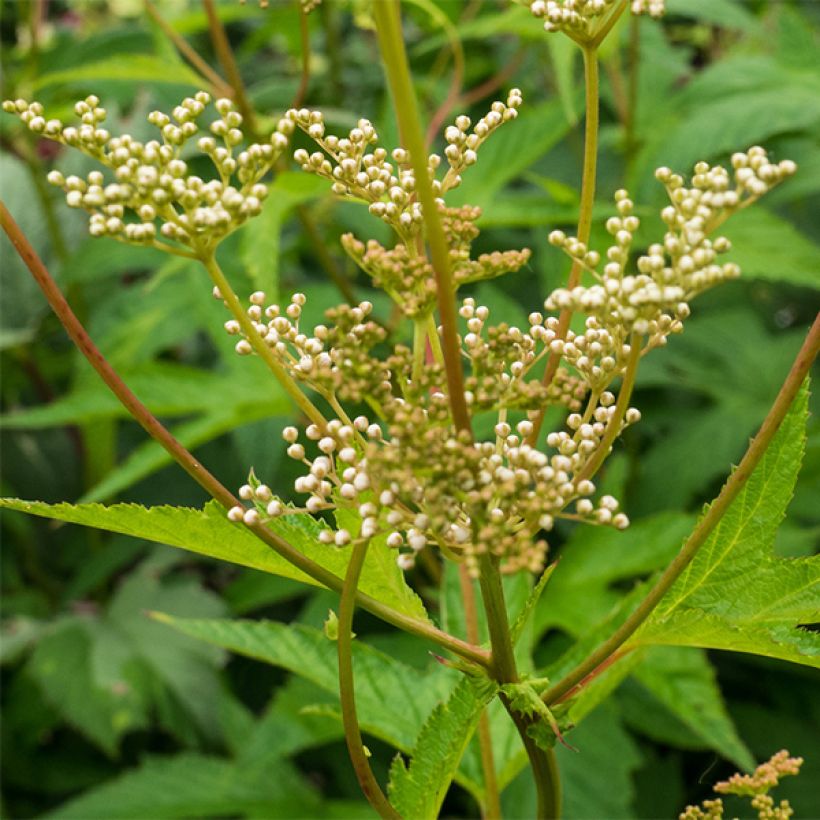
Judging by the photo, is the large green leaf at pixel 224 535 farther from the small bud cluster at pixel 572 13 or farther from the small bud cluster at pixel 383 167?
the small bud cluster at pixel 572 13

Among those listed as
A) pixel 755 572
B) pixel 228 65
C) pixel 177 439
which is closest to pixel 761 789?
pixel 755 572

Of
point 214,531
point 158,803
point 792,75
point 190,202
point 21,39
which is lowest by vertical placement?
point 158,803

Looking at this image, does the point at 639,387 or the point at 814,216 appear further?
the point at 814,216

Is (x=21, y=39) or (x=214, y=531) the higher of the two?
(x=21, y=39)

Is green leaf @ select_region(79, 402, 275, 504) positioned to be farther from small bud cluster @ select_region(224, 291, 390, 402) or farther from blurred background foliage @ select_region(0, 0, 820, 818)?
small bud cluster @ select_region(224, 291, 390, 402)

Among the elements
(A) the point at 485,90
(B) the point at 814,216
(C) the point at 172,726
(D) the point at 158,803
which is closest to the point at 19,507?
(D) the point at 158,803

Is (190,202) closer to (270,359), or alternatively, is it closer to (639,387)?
(270,359)

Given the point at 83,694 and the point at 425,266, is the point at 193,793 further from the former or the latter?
the point at 425,266

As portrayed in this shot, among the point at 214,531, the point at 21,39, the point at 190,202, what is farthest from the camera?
the point at 21,39
